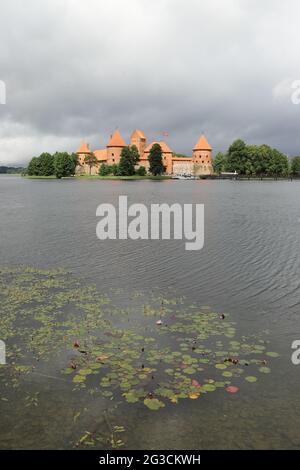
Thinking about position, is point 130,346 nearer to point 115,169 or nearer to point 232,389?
point 232,389

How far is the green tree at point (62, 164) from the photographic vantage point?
6452 inches

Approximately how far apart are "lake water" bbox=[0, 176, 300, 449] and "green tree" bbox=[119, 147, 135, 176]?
400ft

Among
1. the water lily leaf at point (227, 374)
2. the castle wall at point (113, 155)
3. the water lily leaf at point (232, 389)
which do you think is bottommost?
the water lily leaf at point (232, 389)

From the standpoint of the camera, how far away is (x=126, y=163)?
5940 inches

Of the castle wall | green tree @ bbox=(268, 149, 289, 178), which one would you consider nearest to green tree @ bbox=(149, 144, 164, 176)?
the castle wall

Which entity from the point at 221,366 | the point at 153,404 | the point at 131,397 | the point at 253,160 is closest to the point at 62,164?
the point at 253,160

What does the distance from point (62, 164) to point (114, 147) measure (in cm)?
3981

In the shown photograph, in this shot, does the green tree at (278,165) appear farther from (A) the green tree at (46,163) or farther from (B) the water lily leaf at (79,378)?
(B) the water lily leaf at (79,378)

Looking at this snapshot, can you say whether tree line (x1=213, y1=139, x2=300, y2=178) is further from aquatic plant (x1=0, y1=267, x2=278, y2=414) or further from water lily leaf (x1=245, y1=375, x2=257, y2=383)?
water lily leaf (x1=245, y1=375, x2=257, y2=383)

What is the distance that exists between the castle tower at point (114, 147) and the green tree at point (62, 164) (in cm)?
2953

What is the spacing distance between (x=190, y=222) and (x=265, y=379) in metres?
24.5

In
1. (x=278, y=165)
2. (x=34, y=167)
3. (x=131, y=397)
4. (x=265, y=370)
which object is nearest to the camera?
(x=131, y=397)

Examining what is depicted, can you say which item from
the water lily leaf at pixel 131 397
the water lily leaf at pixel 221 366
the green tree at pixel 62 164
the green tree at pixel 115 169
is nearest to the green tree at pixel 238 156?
the green tree at pixel 115 169

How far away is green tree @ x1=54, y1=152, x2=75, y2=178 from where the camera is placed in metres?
164
